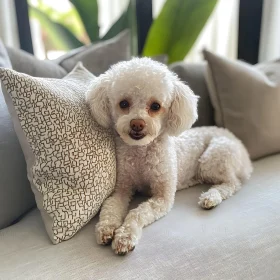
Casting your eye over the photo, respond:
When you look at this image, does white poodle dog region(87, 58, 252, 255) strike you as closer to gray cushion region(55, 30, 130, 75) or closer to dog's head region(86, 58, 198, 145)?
dog's head region(86, 58, 198, 145)

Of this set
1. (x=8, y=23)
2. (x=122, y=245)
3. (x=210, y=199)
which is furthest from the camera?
(x=8, y=23)

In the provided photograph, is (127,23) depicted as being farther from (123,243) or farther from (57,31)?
(123,243)

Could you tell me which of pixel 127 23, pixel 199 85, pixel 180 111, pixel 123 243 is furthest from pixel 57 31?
pixel 123 243

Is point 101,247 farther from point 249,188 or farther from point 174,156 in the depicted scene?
point 249,188

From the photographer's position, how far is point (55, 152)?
934 mm

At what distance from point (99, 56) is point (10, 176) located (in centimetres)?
71

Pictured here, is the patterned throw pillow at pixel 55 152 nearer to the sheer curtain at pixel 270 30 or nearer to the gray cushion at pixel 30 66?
the gray cushion at pixel 30 66

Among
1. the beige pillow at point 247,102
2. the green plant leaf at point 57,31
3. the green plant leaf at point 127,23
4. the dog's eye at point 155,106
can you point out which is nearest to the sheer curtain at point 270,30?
the beige pillow at point 247,102

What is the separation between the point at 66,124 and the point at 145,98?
0.83 ft

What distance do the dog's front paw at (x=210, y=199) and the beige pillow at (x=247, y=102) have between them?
0.45 m

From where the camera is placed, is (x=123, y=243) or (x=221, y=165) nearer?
(x=123, y=243)

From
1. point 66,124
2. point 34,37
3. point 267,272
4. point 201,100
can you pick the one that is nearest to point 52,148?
point 66,124

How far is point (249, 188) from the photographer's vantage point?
1.27 m

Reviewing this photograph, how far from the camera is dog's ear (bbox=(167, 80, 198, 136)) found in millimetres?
1077
